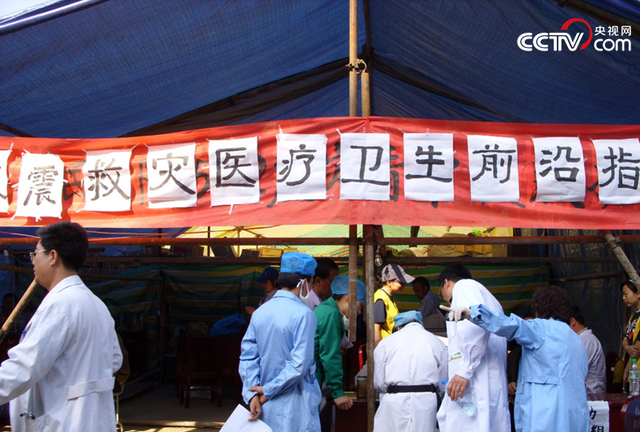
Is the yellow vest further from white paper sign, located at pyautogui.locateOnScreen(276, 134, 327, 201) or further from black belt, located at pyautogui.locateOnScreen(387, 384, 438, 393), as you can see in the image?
white paper sign, located at pyautogui.locateOnScreen(276, 134, 327, 201)

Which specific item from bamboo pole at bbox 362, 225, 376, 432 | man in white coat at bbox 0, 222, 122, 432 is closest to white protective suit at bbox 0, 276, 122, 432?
man in white coat at bbox 0, 222, 122, 432

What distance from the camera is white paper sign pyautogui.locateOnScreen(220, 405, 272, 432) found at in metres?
3.39

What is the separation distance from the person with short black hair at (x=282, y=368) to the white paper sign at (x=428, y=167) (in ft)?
4.12

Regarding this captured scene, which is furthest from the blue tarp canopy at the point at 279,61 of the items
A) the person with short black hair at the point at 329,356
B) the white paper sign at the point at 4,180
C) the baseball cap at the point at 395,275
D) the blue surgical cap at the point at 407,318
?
the person with short black hair at the point at 329,356

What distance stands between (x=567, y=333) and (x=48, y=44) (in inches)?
181

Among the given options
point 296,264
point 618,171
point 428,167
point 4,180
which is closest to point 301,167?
point 296,264

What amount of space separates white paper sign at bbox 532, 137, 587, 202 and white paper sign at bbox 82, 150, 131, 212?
323 centimetres

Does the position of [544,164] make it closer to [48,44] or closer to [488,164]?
[488,164]

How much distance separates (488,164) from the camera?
4.05 m

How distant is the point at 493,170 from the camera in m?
4.05

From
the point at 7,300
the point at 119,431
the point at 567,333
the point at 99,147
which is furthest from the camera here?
the point at 7,300

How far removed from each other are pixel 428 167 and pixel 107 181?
2583 mm

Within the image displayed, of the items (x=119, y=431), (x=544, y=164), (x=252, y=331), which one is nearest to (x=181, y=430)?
(x=119, y=431)

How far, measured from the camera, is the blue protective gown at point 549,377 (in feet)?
10.9
